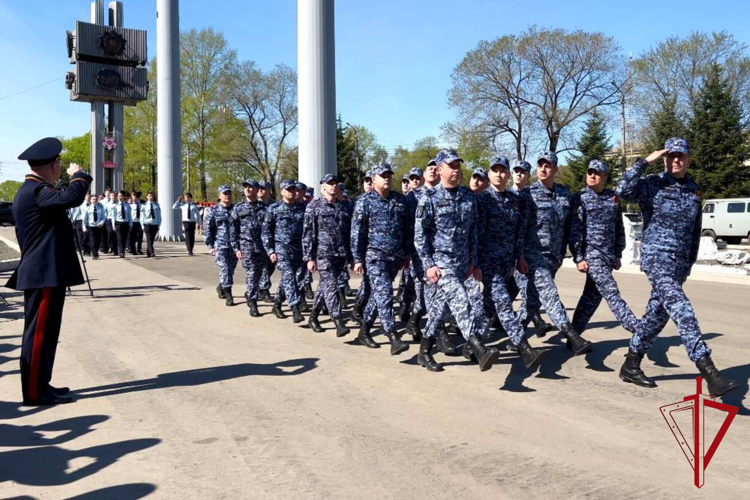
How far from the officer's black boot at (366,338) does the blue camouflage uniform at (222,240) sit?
3.89 metres

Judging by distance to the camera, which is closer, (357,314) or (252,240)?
(357,314)

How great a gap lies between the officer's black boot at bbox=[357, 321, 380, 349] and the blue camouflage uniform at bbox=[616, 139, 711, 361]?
2.82m

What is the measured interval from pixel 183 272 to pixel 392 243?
10.0m

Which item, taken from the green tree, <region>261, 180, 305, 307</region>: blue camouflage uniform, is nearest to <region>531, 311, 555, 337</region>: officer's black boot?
<region>261, 180, 305, 307</region>: blue camouflage uniform

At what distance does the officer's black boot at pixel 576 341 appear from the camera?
596cm

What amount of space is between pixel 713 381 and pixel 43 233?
525cm

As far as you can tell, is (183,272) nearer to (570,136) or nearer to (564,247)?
(564,247)

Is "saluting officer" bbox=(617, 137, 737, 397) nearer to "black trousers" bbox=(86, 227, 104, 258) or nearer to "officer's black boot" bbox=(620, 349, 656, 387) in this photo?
"officer's black boot" bbox=(620, 349, 656, 387)

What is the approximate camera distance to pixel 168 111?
3042cm

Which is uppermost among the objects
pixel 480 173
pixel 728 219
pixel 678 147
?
pixel 678 147

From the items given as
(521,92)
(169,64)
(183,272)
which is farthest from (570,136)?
(183,272)

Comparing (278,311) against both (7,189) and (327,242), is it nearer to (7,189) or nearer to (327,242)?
(327,242)

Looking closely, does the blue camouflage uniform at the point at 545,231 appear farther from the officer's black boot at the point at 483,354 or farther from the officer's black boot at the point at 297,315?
the officer's black boot at the point at 297,315

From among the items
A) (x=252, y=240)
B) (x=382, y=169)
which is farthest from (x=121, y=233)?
(x=382, y=169)
